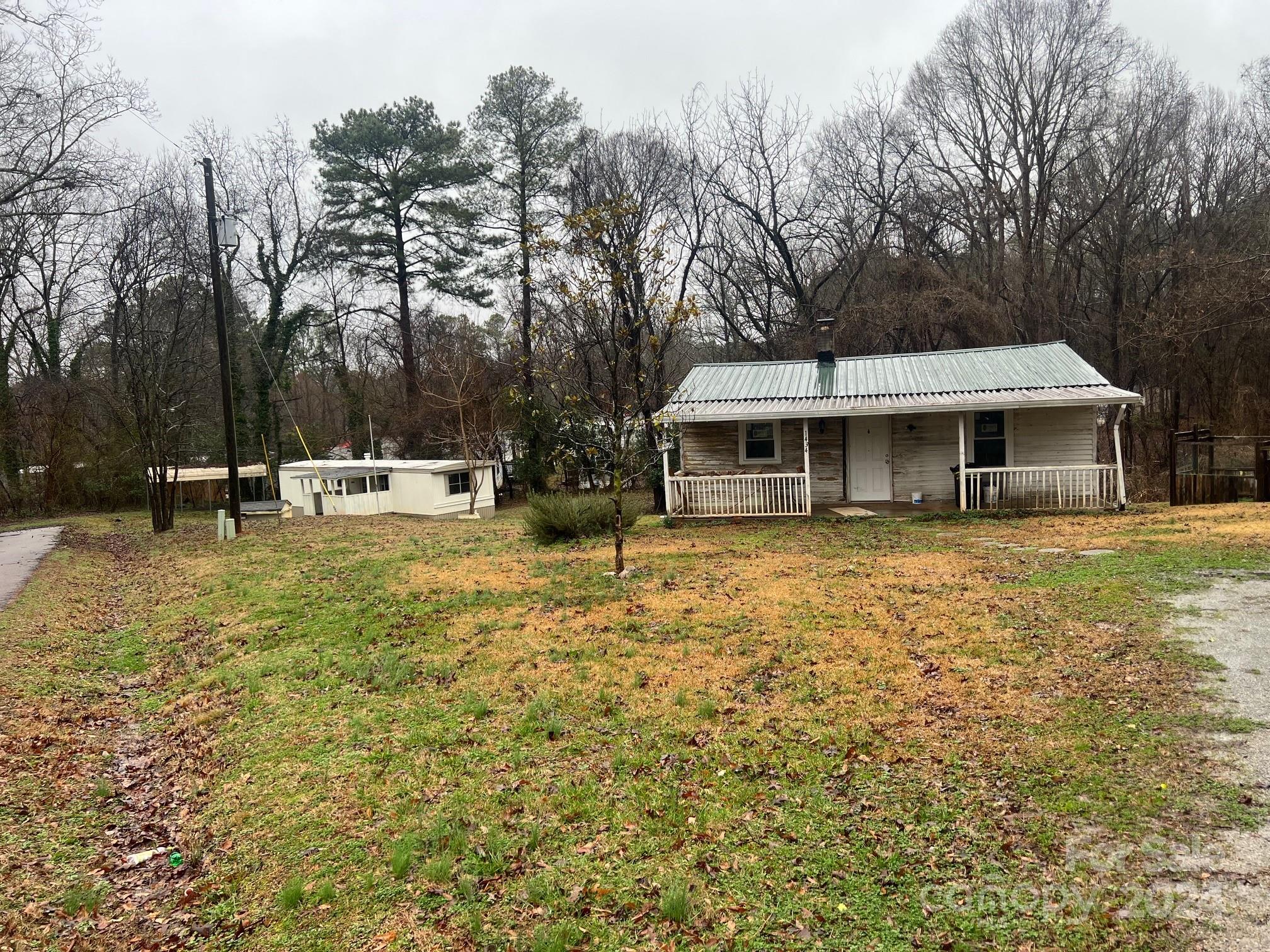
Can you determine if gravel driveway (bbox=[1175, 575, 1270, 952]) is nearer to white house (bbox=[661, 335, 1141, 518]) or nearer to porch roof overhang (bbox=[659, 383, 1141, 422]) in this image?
porch roof overhang (bbox=[659, 383, 1141, 422])

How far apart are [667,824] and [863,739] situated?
1.55 m

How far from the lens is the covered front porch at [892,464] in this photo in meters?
14.7

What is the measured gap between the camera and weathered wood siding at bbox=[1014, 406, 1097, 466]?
15.1 m

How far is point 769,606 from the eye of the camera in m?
7.86

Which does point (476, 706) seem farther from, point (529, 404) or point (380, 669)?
point (529, 404)

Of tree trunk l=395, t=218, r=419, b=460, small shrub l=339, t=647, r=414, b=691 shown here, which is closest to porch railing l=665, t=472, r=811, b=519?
small shrub l=339, t=647, r=414, b=691

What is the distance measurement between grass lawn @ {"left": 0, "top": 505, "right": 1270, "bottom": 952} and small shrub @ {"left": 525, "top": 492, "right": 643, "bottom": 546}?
15.1ft

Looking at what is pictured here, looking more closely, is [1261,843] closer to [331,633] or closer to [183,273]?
[331,633]

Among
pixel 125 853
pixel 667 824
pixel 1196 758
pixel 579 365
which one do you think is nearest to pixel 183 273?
pixel 579 365

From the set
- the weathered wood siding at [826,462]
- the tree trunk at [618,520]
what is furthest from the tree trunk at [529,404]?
the tree trunk at [618,520]

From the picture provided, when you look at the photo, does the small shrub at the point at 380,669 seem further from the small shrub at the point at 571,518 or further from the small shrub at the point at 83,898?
the small shrub at the point at 571,518

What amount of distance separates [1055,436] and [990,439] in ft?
4.31

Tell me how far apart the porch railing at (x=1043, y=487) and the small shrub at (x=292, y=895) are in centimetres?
1375

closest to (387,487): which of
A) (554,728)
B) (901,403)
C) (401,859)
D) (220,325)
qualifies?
(220,325)
